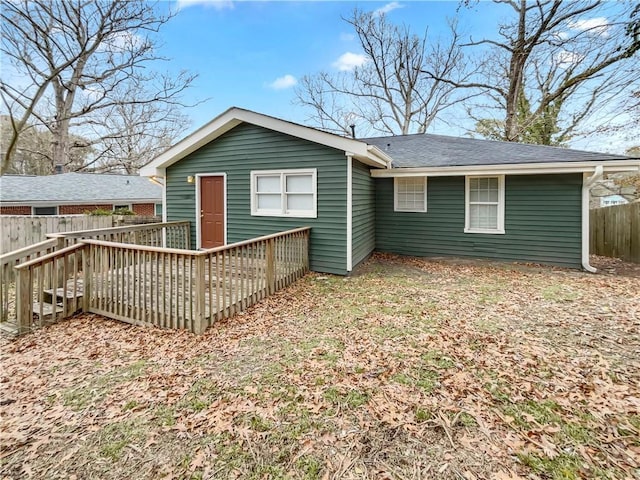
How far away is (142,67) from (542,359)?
20.7m

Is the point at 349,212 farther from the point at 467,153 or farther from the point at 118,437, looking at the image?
the point at 118,437

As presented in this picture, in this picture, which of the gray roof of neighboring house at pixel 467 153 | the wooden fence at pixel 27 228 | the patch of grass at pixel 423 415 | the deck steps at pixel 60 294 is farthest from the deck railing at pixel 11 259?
the gray roof of neighboring house at pixel 467 153

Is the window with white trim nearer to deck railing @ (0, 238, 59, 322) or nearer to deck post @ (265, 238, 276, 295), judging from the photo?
deck post @ (265, 238, 276, 295)

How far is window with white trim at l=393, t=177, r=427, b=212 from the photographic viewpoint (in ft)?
32.1

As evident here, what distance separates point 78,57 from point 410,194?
52.9 ft

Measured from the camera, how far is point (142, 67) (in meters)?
17.5

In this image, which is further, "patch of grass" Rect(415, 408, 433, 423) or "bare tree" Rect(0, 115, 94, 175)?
"bare tree" Rect(0, 115, 94, 175)

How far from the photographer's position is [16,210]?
583 inches

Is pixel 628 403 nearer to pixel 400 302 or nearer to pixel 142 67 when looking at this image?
pixel 400 302

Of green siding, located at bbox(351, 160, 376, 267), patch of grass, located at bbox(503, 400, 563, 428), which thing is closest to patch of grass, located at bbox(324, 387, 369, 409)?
patch of grass, located at bbox(503, 400, 563, 428)

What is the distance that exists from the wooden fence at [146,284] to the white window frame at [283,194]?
1867 millimetres

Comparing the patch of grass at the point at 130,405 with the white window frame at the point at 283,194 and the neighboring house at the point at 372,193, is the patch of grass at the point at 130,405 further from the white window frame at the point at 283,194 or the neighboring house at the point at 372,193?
the white window frame at the point at 283,194

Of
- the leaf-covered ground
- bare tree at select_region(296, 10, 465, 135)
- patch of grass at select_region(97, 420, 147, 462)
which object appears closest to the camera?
the leaf-covered ground

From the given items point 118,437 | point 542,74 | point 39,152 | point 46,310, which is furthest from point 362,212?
point 39,152
